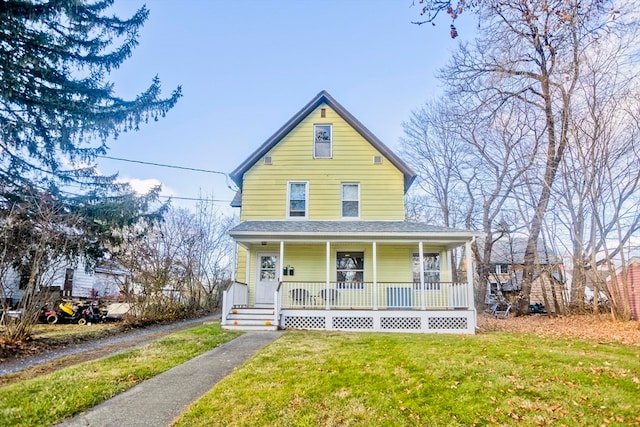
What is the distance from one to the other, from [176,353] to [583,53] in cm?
1524

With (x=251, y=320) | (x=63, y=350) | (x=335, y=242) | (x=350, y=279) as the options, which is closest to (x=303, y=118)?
(x=335, y=242)

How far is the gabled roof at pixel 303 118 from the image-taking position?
1457 centimetres

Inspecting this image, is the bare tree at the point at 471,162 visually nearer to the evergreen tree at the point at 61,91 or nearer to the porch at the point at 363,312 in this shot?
the porch at the point at 363,312

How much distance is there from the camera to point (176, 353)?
776 centimetres

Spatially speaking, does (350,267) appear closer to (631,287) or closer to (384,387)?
(384,387)

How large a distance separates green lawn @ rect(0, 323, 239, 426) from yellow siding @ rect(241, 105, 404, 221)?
7.12m

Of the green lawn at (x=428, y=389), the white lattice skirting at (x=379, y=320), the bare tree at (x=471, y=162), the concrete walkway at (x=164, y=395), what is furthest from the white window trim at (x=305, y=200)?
the bare tree at (x=471, y=162)

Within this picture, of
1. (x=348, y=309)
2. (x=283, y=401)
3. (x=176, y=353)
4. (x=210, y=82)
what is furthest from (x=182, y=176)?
(x=283, y=401)

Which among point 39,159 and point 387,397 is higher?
point 39,159

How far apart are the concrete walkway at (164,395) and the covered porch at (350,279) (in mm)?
4179

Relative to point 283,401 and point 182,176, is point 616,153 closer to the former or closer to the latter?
point 283,401

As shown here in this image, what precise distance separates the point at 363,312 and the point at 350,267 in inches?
91.0

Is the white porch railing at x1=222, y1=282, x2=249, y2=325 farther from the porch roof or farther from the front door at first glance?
the porch roof

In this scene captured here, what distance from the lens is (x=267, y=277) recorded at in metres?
13.7
